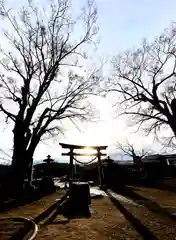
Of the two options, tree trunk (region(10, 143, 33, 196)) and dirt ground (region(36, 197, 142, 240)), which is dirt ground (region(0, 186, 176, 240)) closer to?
dirt ground (region(36, 197, 142, 240))

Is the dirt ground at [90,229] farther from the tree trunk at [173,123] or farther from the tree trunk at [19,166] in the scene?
the tree trunk at [173,123]

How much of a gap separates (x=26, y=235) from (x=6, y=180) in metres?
7.98

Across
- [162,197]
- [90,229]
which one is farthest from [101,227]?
[162,197]

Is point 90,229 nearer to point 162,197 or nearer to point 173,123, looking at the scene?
point 162,197

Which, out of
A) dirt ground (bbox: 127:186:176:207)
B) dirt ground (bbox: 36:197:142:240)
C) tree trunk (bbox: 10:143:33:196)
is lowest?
dirt ground (bbox: 36:197:142:240)

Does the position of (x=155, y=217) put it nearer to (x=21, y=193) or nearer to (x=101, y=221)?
(x=101, y=221)

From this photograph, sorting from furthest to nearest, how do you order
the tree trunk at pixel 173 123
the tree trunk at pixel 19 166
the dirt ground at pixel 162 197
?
the tree trunk at pixel 173 123 → the tree trunk at pixel 19 166 → the dirt ground at pixel 162 197

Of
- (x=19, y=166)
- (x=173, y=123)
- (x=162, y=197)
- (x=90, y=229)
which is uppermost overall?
(x=173, y=123)

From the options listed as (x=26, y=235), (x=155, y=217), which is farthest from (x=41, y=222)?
(x=155, y=217)

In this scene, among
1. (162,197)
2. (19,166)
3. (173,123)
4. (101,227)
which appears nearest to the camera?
(101,227)

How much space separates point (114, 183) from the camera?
22656 mm

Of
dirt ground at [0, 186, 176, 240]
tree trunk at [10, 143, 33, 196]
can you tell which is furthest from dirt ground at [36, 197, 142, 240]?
tree trunk at [10, 143, 33, 196]

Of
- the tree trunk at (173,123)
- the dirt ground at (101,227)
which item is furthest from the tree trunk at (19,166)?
the tree trunk at (173,123)

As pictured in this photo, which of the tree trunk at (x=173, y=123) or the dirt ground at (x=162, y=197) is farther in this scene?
the tree trunk at (x=173, y=123)
